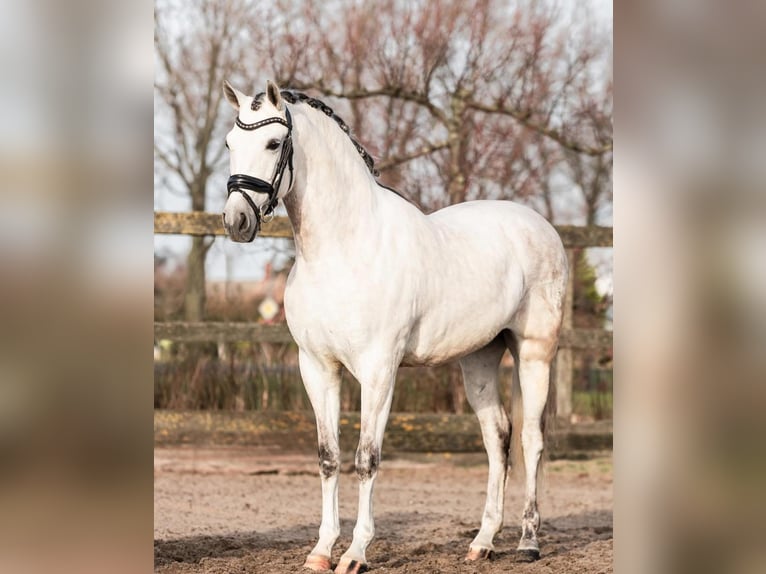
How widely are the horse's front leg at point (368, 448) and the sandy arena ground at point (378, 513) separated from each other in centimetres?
22

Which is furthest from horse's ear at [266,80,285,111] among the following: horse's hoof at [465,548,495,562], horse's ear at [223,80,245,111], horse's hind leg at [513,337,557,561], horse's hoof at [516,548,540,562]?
horse's hoof at [516,548,540,562]

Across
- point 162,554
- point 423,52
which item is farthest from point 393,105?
point 162,554

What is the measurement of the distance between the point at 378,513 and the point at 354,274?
2.57 meters

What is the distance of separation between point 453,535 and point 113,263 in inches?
161

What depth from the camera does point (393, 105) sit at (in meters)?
8.84

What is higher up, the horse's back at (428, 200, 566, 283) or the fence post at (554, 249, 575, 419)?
the horse's back at (428, 200, 566, 283)

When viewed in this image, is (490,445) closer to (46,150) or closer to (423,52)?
(46,150)

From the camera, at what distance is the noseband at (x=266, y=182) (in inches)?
147

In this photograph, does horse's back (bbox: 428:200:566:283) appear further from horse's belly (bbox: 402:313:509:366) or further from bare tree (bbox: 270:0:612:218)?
bare tree (bbox: 270:0:612:218)

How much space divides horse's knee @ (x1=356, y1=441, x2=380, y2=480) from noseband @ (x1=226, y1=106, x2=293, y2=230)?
1081 millimetres

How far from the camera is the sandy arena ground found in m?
4.44

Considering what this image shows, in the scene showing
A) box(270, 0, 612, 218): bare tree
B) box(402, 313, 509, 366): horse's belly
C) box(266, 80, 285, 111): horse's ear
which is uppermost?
box(270, 0, 612, 218): bare tree

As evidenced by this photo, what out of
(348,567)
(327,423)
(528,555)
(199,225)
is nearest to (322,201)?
(327,423)

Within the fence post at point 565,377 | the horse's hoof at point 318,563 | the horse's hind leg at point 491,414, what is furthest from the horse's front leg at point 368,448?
the fence post at point 565,377
